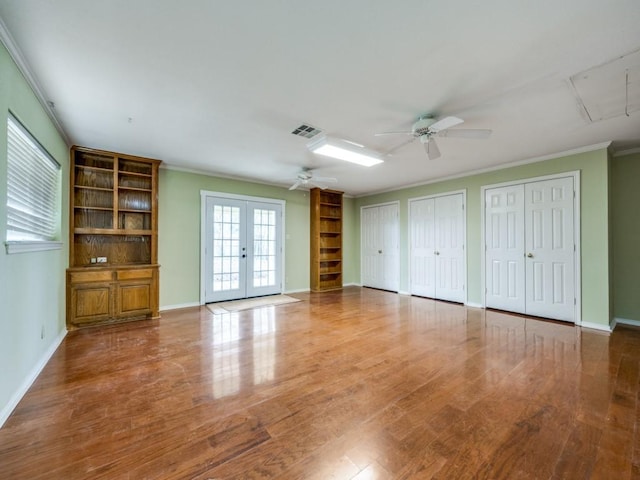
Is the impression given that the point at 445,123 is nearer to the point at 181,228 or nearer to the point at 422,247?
the point at 422,247

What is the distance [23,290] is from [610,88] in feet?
17.1

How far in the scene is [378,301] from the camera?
18.4ft

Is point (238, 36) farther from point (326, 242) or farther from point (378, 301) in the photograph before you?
point (326, 242)

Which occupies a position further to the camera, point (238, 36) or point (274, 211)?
point (274, 211)

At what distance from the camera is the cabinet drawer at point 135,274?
4004mm

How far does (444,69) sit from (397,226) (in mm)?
4632

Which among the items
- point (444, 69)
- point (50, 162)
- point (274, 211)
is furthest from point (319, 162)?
point (50, 162)

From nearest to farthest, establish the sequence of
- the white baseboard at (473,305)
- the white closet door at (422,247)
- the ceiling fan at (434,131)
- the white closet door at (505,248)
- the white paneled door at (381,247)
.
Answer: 1. the ceiling fan at (434,131)
2. the white closet door at (505,248)
3. the white baseboard at (473,305)
4. the white closet door at (422,247)
5. the white paneled door at (381,247)

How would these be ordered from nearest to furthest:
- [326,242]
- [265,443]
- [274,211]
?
1. [265,443]
2. [274,211]
3. [326,242]

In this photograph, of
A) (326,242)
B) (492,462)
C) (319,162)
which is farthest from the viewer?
(326,242)

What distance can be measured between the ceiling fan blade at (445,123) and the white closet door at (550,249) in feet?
9.23

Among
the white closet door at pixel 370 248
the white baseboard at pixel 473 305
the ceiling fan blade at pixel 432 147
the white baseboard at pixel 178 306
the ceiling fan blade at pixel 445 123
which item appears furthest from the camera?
the white closet door at pixel 370 248

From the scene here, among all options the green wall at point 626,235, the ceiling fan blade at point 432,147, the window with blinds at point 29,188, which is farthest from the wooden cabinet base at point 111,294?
the green wall at point 626,235

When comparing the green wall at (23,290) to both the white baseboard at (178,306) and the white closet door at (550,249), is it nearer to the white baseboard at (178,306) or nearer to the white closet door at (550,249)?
the white baseboard at (178,306)
